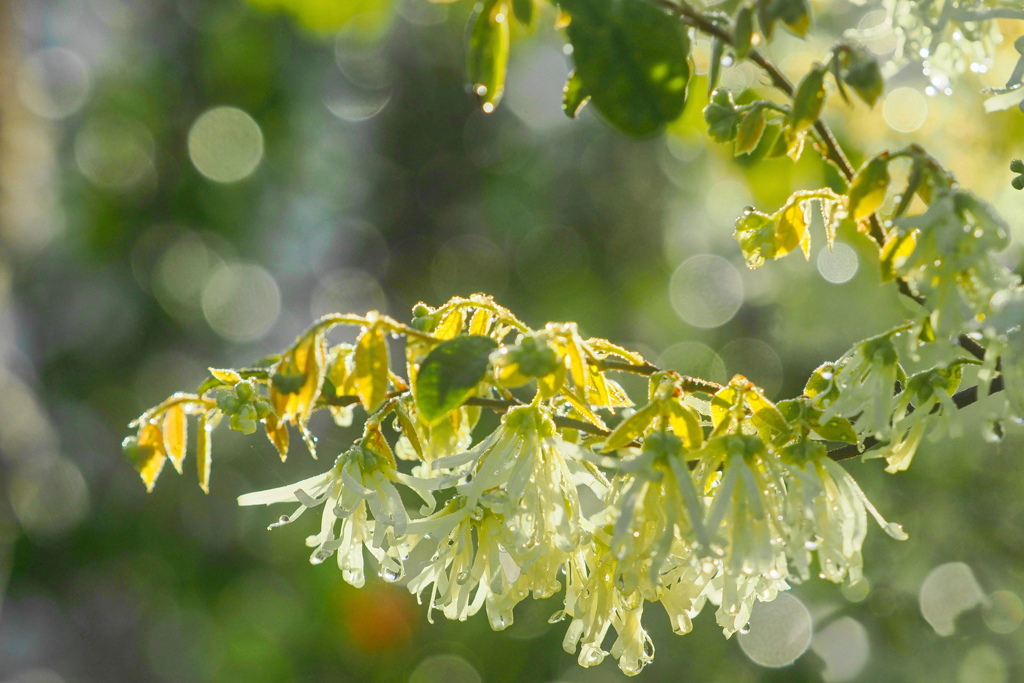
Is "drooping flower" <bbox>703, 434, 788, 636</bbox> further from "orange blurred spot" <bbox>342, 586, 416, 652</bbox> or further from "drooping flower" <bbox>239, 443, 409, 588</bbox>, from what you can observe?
"orange blurred spot" <bbox>342, 586, 416, 652</bbox>

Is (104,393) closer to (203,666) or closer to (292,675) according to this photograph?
(203,666)

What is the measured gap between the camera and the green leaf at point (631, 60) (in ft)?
1.69

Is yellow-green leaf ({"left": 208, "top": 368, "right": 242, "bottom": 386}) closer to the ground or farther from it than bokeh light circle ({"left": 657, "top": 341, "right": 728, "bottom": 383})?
farther from it

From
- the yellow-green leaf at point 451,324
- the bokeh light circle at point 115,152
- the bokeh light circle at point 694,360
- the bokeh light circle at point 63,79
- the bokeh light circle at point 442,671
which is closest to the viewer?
the yellow-green leaf at point 451,324

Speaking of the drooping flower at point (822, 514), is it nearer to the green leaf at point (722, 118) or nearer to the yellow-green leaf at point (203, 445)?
the green leaf at point (722, 118)

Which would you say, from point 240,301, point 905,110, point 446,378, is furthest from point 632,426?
point 240,301

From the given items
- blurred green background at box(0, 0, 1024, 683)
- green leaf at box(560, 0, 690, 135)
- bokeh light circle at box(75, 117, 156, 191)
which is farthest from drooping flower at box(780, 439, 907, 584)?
bokeh light circle at box(75, 117, 156, 191)

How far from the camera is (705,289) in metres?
4.29

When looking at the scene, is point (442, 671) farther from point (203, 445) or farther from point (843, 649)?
point (203, 445)

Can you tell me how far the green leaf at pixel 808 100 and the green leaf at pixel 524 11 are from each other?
0.18 meters

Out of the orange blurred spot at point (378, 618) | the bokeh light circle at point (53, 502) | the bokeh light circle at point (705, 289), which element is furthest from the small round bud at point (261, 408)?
the bokeh light circle at point (53, 502)

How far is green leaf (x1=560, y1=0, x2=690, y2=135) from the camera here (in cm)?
52

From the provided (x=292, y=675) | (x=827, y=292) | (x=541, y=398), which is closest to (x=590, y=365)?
(x=541, y=398)

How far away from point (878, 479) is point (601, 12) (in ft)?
6.41
